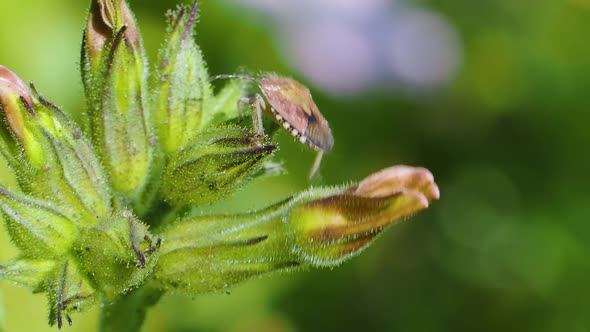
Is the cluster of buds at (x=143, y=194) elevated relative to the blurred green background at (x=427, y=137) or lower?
elevated

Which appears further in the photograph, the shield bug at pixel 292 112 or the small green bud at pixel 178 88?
the small green bud at pixel 178 88

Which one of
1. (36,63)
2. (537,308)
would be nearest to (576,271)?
(537,308)

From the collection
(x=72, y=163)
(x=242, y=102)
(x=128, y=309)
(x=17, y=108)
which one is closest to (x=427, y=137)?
(x=242, y=102)

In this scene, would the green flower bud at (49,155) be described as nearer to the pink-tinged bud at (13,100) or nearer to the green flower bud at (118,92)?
the pink-tinged bud at (13,100)

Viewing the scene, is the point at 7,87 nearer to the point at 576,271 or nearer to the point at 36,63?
the point at 36,63

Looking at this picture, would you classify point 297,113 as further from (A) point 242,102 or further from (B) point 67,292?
(B) point 67,292

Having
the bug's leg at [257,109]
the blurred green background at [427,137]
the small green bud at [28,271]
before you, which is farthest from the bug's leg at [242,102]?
the blurred green background at [427,137]

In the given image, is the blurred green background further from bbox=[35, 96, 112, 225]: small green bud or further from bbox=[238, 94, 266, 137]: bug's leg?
bbox=[238, 94, 266, 137]: bug's leg
